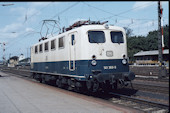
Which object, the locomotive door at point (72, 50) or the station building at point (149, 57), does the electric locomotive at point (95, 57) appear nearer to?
the locomotive door at point (72, 50)

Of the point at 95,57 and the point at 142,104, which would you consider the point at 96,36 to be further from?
the point at 142,104

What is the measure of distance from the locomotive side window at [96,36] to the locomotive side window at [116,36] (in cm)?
57

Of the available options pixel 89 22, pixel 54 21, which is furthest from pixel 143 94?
pixel 54 21

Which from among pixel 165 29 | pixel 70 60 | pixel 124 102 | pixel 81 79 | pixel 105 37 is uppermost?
pixel 165 29

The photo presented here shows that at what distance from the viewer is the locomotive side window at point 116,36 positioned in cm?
1191

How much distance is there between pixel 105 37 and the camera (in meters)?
→ 11.7

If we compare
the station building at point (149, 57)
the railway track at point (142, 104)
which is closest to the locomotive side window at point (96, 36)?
the railway track at point (142, 104)

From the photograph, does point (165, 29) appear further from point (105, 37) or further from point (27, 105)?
point (27, 105)

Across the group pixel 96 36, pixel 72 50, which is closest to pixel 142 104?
pixel 96 36

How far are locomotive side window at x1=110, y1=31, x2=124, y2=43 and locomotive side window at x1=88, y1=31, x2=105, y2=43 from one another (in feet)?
1.89

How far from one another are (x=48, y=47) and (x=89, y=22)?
4.81 meters

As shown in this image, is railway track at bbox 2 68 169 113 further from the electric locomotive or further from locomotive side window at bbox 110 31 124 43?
locomotive side window at bbox 110 31 124 43

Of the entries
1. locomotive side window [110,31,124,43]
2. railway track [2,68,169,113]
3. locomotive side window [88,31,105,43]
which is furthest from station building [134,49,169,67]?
locomotive side window [88,31,105,43]

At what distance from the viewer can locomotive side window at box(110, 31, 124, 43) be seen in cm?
1191
